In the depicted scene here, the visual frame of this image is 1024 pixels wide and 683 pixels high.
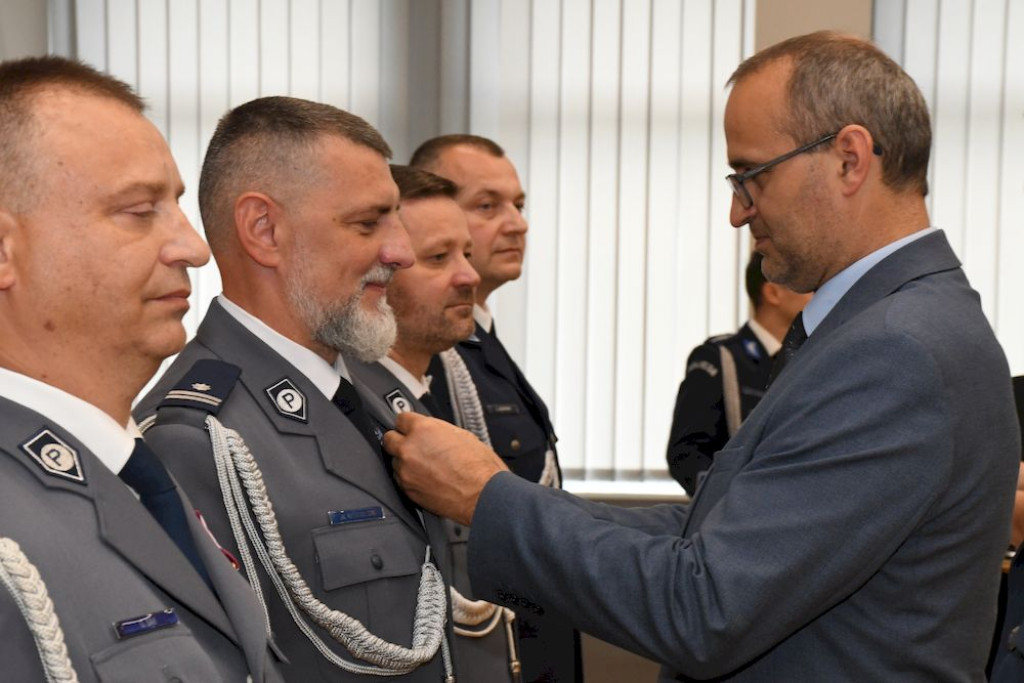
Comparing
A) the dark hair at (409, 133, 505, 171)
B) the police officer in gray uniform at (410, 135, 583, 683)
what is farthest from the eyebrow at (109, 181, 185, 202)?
the dark hair at (409, 133, 505, 171)

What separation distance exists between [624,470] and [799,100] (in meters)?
3.08

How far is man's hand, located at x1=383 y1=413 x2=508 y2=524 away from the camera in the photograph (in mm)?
1664

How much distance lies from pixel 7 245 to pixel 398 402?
3.09ft

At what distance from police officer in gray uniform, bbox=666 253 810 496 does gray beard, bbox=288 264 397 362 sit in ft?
5.60

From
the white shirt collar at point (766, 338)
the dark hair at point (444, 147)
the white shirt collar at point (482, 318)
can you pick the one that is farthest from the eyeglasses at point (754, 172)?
the white shirt collar at point (766, 338)

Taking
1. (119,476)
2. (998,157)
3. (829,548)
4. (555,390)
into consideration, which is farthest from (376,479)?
(998,157)

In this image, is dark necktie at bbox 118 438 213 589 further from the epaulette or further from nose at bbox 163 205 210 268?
the epaulette

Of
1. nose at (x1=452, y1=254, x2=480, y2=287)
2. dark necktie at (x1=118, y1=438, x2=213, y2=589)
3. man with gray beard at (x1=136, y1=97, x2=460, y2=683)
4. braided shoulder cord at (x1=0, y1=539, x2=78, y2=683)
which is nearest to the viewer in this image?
braided shoulder cord at (x1=0, y1=539, x2=78, y2=683)

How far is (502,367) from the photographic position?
291 centimetres

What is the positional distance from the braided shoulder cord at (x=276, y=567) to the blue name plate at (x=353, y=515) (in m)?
0.08

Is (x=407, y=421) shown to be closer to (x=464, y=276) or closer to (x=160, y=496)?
(x=160, y=496)

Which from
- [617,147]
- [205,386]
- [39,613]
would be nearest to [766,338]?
[617,147]

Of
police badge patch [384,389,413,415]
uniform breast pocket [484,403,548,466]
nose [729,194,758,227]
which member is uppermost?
nose [729,194,758,227]

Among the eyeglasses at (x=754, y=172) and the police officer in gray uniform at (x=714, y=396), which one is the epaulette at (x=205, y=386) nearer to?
the eyeglasses at (x=754, y=172)
